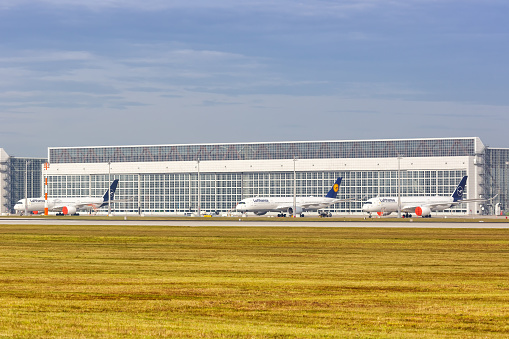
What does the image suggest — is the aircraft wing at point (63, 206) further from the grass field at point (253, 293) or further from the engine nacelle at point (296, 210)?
the grass field at point (253, 293)

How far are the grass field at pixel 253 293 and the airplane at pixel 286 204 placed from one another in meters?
93.0

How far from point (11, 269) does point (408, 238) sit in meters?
30.8

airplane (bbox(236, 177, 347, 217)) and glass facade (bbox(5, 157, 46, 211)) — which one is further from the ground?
glass facade (bbox(5, 157, 46, 211))

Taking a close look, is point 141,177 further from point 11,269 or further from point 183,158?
point 11,269

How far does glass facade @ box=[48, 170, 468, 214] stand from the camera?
5502 inches

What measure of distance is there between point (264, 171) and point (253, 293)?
5077 inches

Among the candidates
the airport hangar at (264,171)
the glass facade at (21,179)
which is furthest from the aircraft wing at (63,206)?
the glass facade at (21,179)

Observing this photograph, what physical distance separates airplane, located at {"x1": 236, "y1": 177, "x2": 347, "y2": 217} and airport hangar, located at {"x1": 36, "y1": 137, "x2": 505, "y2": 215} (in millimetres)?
6708

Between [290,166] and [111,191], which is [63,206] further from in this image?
[290,166]

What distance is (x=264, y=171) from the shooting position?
490ft

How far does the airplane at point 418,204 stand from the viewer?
125 meters

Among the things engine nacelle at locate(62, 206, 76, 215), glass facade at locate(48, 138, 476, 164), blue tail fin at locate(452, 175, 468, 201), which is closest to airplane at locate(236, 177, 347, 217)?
glass facade at locate(48, 138, 476, 164)

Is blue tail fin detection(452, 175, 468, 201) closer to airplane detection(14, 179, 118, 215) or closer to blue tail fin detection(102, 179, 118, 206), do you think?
airplane detection(14, 179, 118, 215)

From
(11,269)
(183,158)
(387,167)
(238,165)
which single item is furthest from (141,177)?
(11,269)
